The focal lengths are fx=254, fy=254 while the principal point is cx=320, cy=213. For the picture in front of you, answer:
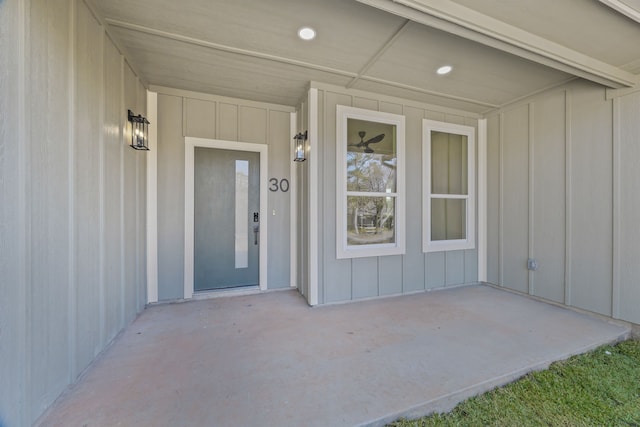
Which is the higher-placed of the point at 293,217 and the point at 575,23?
the point at 575,23

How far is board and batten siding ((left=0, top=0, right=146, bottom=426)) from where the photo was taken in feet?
4.33

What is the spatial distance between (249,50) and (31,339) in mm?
2861

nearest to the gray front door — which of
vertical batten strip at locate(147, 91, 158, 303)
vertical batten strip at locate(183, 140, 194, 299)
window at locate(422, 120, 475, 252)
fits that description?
vertical batten strip at locate(183, 140, 194, 299)

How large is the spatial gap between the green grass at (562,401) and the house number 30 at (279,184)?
319 centimetres

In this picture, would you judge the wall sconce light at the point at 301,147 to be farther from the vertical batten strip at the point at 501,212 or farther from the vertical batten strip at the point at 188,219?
the vertical batten strip at the point at 501,212

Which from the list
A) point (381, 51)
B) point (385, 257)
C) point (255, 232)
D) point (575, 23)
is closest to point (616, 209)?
point (575, 23)

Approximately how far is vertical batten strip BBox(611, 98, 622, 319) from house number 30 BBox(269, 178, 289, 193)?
4.10 m

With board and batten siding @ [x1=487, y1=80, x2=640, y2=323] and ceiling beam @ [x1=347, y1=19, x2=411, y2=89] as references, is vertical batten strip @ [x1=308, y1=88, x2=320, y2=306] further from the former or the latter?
board and batten siding @ [x1=487, y1=80, x2=640, y2=323]

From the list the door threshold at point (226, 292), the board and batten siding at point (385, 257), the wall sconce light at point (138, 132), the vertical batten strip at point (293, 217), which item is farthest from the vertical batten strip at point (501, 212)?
the wall sconce light at point (138, 132)

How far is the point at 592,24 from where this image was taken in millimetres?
2205

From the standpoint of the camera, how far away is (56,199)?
166 cm

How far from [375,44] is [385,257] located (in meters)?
2.67

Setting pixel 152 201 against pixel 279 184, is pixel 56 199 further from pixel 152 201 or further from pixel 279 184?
pixel 279 184

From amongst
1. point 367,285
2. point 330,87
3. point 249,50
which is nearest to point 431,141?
point 330,87
